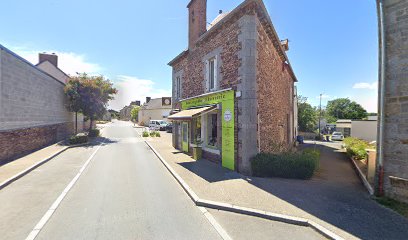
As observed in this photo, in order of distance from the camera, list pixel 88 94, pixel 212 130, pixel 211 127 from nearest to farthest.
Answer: pixel 212 130
pixel 211 127
pixel 88 94

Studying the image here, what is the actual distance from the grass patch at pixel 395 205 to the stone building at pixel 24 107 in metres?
15.3

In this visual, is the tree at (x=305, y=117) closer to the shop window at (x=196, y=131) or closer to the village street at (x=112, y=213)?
the shop window at (x=196, y=131)

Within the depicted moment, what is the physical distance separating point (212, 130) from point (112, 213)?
23.8 feet

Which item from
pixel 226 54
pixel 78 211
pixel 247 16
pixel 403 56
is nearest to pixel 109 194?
pixel 78 211

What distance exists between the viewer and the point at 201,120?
12.4 metres

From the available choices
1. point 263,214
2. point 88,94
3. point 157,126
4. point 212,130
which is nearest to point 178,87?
point 212,130

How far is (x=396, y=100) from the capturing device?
6152mm

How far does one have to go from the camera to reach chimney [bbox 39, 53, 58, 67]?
28.1m

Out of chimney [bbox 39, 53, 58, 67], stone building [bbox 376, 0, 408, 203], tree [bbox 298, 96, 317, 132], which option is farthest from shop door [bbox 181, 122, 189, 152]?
tree [bbox 298, 96, 317, 132]

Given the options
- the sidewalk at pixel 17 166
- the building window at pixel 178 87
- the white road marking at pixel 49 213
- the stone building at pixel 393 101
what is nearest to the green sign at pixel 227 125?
the stone building at pixel 393 101

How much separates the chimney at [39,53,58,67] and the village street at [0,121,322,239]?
25757 mm

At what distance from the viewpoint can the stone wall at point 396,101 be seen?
5.99 m

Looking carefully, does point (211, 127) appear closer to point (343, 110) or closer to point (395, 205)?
point (395, 205)

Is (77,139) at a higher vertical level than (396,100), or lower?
lower
